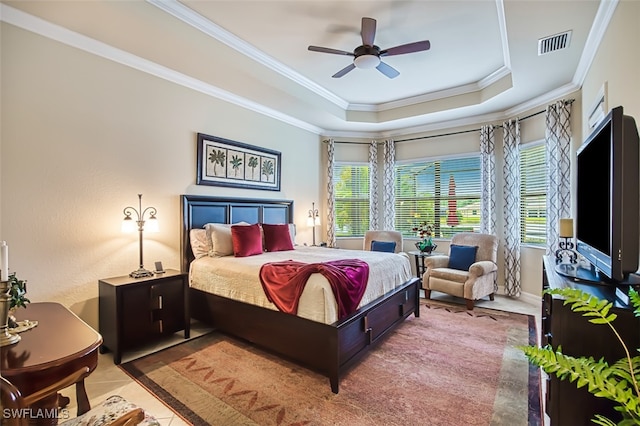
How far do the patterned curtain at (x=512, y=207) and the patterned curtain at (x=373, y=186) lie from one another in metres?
2.38

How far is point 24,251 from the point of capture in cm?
270

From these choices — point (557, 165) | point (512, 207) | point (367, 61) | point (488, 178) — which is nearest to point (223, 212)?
point (367, 61)

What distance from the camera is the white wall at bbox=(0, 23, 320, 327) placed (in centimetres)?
268

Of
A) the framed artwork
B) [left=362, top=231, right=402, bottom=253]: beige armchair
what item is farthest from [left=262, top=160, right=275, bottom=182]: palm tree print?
[left=362, top=231, right=402, bottom=253]: beige armchair

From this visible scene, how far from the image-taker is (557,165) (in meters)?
4.26

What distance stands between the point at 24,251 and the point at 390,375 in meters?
3.40

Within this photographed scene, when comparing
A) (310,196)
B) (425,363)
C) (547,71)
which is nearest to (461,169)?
(547,71)

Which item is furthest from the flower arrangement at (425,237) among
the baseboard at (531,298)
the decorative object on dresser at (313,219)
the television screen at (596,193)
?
the television screen at (596,193)

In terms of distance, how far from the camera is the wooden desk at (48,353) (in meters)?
1.29

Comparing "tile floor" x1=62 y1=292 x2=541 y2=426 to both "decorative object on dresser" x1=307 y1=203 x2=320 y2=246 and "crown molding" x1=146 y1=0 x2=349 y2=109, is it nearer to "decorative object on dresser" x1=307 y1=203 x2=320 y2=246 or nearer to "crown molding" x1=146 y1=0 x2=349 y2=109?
"decorative object on dresser" x1=307 y1=203 x2=320 y2=246

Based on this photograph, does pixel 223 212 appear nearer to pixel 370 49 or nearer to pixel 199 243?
pixel 199 243

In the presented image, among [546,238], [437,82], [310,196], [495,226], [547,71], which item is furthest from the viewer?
[310,196]

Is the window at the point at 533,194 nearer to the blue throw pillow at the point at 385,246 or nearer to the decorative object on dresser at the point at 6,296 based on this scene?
the blue throw pillow at the point at 385,246

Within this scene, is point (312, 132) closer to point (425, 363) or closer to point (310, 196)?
point (310, 196)
